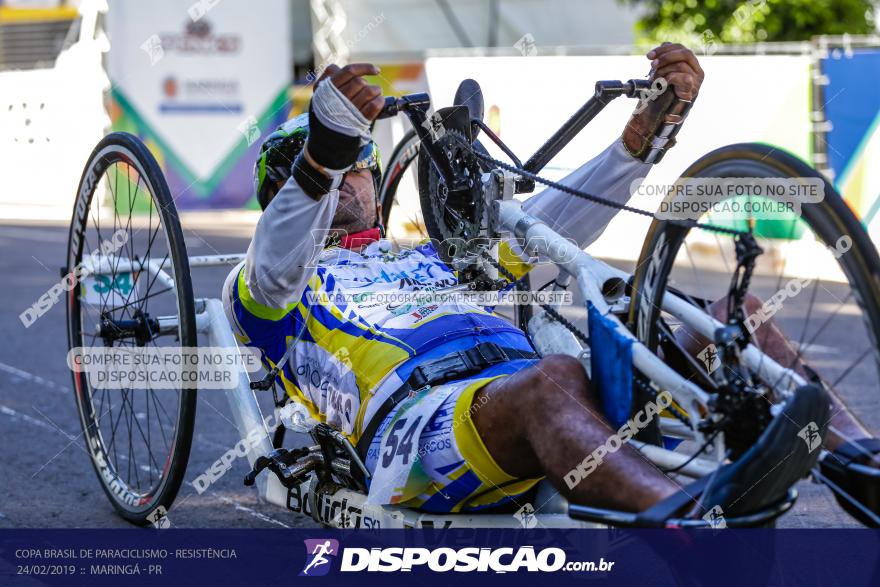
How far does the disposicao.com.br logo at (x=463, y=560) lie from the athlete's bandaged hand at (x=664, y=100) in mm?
1098

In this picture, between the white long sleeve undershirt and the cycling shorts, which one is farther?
the white long sleeve undershirt

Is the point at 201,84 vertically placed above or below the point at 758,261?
above

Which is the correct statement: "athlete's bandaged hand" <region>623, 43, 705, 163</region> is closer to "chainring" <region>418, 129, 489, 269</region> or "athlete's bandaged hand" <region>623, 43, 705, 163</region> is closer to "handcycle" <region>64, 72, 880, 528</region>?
"handcycle" <region>64, 72, 880, 528</region>

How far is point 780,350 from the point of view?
2705 millimetres

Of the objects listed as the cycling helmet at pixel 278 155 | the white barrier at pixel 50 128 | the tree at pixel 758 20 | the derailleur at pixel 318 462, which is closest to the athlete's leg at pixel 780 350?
the derailleur at pixel 318 462

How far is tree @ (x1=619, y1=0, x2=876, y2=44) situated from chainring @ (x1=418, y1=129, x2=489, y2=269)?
34.9 feet

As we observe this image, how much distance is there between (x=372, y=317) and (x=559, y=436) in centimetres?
95

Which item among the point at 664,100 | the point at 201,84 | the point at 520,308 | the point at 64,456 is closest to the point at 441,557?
the point at 520,308

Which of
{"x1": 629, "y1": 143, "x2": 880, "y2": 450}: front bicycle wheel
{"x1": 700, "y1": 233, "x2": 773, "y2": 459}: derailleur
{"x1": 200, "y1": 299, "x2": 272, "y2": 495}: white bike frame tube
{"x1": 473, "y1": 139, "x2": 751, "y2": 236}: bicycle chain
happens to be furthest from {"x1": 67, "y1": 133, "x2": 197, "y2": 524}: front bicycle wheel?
{"x1": 700, "y1": 233, "x2": 773, "y2": 459}: derailleur

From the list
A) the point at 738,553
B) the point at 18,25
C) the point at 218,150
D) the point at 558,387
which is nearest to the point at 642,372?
the point at 558,387

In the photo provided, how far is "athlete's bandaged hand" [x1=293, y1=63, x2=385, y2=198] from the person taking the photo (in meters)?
2.89

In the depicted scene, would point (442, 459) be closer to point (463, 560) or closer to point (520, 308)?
point (463, 560)

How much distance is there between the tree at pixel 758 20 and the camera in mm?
13648

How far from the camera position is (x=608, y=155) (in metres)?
3.47
